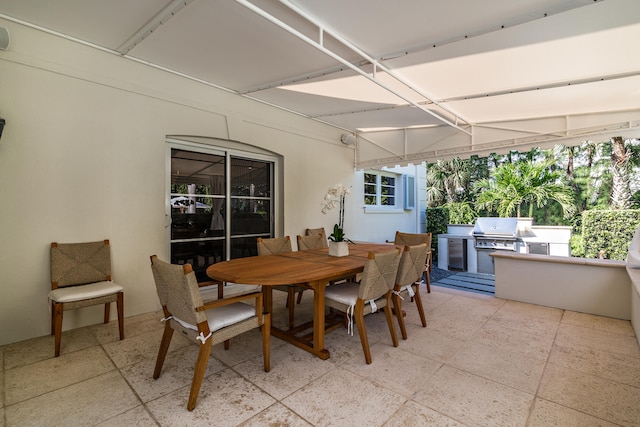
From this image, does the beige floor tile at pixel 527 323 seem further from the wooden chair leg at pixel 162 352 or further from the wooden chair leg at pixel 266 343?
the wooden chair leg at pixel 162 352

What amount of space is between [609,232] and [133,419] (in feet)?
30.0

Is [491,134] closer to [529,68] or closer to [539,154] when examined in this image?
[529,68]

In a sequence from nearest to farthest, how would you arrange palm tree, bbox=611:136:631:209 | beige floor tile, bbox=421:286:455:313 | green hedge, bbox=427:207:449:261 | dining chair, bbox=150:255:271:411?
dining chair, bbox=150:255:271:411 → beige floor tile, bbox=421:286:455:313 → palm tree, bbox=611:136:631:209 → green hedge, bbox=427:207:449:261

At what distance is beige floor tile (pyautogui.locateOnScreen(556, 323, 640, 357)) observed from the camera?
2.45m

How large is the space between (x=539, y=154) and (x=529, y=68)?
37.4 ft

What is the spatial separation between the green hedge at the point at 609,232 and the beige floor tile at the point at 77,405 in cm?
858

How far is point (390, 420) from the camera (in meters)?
1.63

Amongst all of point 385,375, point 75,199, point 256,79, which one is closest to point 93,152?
point 75,199

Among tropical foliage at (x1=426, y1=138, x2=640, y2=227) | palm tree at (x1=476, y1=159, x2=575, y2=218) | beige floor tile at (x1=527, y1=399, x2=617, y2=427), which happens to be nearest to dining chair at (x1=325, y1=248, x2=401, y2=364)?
beige floor tile at (x1=527, y1=399, x2=617, y2=427)

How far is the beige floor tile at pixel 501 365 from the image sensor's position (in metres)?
2.00

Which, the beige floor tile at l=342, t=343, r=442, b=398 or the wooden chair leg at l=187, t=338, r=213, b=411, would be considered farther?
the beige floor tile at l=342, t=343, r=442, b=398

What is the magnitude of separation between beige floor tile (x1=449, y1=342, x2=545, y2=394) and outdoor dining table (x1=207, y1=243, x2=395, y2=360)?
1.05m

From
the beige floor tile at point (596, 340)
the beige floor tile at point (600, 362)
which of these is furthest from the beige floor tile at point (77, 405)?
the beige floor tile at point (596, 340)

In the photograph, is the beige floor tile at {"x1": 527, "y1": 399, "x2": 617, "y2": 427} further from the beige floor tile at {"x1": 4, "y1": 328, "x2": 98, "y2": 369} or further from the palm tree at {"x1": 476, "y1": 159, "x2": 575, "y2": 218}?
the palm tree at {"x1": 476, "y1": 159, "x2": 575, "y2": 218}
